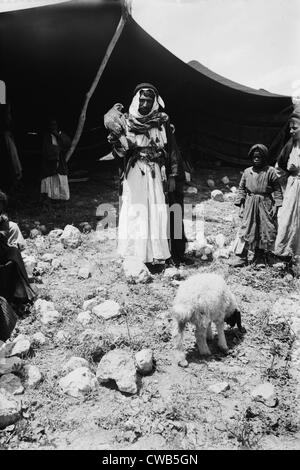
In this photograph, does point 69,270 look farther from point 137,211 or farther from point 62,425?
point 62,425

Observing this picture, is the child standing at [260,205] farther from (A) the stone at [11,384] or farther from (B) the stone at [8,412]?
(B) the stone at [8,412]

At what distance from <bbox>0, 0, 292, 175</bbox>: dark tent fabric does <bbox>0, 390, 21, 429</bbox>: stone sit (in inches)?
184

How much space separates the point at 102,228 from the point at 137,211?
65.8 inches

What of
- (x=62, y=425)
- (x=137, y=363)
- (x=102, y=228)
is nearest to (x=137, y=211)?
(x=102, y=228)

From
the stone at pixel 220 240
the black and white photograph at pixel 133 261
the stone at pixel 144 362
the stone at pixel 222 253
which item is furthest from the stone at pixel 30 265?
the stone at pixel 220 240

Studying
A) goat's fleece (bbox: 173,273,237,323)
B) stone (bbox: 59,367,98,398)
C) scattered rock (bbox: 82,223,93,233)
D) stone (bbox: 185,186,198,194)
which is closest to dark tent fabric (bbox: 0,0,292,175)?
stone (bbox: 185,186,198,194)

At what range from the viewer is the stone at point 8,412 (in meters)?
2.41

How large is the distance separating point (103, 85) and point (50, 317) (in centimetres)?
647

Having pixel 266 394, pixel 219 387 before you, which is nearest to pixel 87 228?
pixel 219 387

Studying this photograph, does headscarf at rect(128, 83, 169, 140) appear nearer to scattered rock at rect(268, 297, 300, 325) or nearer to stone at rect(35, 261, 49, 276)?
stone at rect(35, 261, 49, 276)

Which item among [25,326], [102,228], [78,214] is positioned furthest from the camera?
[78,214]

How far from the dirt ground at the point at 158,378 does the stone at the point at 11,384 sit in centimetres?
8

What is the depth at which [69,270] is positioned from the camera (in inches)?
190

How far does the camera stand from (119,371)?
8.93ft
